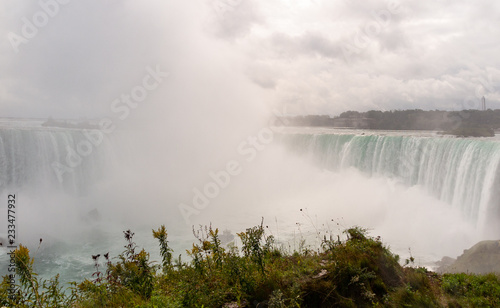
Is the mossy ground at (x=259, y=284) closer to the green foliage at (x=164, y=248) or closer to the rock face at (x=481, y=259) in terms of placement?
the green foliage at (x=164, y=248)

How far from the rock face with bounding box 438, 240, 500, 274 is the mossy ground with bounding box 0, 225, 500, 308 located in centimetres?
435

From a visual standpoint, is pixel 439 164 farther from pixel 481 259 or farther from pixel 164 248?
pixel 164 248

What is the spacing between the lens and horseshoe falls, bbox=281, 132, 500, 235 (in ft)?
40.5

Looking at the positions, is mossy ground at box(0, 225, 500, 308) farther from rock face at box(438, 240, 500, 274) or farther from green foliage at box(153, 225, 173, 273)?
rock face at box(438, 240, 500, 274)

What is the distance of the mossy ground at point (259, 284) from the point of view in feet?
11.4

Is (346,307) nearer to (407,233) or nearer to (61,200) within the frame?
(407,233)

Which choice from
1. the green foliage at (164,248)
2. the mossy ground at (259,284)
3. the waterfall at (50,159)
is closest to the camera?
the mossy ground at (259,284)

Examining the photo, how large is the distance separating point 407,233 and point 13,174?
20.7m

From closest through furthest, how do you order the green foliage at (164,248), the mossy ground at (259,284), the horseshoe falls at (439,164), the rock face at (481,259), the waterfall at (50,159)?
the mossy ground at (259,284)
the green foliage at (164,248)
the rock face at (481,259)
the horseshoe falls at (439,164)
the waterfall at (50,159)

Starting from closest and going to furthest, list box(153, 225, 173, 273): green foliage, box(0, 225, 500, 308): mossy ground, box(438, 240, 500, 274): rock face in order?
1. box(0, 225, 500, 308): mossy ground
2. box(153, 225, 173, 273): green foliage
3. box(438, 240, 500, 274): rock face

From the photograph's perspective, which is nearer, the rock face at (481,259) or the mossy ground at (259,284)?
the mossy ground at (259,284)

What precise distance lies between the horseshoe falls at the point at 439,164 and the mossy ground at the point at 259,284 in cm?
951

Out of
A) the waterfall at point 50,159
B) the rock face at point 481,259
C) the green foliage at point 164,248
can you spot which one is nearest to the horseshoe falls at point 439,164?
the rock face at point 481,259

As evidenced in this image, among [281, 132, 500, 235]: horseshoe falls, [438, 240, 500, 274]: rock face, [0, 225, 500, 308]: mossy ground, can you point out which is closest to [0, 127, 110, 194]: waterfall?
[281, 132, 500, 235]: horseshoe falls
